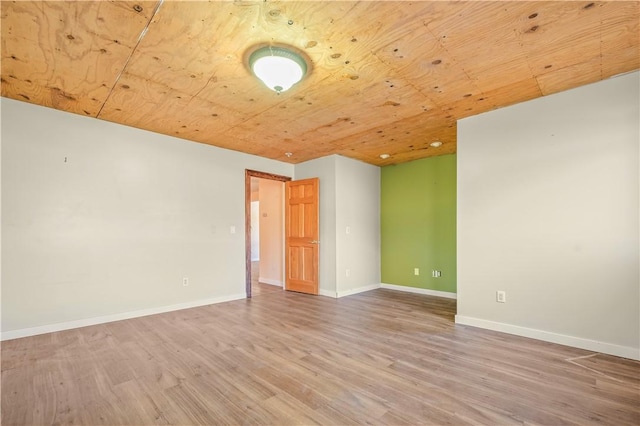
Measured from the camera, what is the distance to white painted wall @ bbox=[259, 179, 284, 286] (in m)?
6.15

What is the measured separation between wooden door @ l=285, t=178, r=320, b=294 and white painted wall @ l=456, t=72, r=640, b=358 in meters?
2.49

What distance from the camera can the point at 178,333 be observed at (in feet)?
10.7

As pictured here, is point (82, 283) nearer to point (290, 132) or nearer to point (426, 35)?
point (290, 132)

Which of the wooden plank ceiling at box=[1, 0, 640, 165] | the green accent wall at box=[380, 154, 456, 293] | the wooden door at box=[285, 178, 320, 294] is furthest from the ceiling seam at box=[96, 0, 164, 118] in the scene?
the green accent wall at box=[380, 154, 456, 293]

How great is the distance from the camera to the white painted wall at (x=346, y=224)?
204 inches

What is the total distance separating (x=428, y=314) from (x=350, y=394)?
2320mm

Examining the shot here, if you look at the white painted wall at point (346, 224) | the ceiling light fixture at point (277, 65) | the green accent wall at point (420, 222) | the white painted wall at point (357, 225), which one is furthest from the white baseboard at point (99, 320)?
the ceiling light fixture at point (277, 65)

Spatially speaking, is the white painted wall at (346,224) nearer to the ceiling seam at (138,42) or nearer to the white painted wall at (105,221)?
the white painted wall at (105,221)

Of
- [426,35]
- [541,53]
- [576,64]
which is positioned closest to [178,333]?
[426,35]

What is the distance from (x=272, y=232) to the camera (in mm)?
6320

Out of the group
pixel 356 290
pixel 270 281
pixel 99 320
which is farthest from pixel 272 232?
pixel 99 320

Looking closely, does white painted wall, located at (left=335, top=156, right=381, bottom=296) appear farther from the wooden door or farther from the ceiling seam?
the ceiling seam

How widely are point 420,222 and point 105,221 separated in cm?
493

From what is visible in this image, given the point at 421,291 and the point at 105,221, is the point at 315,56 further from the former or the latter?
the point at 421,291
